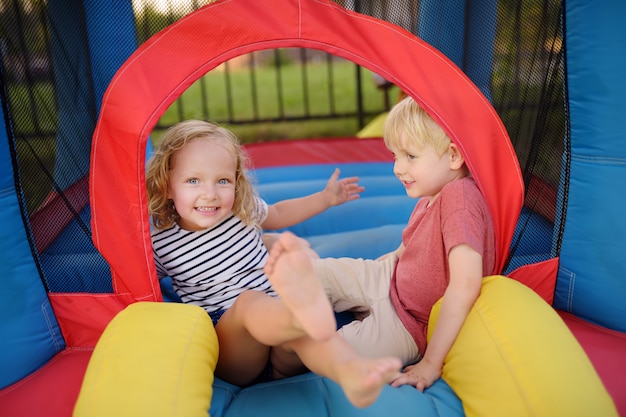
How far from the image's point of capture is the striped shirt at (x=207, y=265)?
1627 mm

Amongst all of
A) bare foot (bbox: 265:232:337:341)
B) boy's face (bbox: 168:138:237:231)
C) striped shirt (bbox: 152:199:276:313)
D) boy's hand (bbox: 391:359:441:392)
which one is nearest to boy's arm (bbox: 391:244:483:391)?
boy's hand (bbox: 391:359:441:392)

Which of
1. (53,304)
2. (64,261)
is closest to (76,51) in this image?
(64,261)

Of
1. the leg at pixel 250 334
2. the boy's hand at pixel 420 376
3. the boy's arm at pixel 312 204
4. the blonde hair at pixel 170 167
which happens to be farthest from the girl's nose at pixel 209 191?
the boy's hand at pixel 420 376

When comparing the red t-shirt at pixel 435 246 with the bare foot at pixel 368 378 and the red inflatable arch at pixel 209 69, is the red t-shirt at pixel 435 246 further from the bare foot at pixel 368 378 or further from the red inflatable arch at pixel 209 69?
the bare foot at pixel 368 378

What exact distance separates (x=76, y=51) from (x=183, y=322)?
2.78ft

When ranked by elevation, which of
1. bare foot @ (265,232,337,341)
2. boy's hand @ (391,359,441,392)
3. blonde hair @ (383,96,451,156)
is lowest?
boy's hand @ (391,359,441,392)

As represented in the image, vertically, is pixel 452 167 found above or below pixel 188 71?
below

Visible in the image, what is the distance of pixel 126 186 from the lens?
1458mm

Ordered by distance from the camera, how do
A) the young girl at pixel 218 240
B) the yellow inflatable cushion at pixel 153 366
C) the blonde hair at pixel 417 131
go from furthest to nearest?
the blonde hair at pixel 417 131, the young girl at pixel 218 240, the yellow inflatable cushion at pixel 153 366

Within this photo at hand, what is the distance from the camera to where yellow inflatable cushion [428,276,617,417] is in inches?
45.5

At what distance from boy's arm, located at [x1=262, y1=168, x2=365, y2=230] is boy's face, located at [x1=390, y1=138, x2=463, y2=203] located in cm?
40

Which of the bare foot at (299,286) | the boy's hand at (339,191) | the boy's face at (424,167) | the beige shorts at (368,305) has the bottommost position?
the beige shorts at (368,305)

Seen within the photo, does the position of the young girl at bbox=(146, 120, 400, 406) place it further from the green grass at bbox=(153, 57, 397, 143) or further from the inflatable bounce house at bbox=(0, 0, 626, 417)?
the green grass at bbox=(153, 57, 397, 143)

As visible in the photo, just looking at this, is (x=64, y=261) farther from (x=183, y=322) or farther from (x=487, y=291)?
(x=487, y=291)
